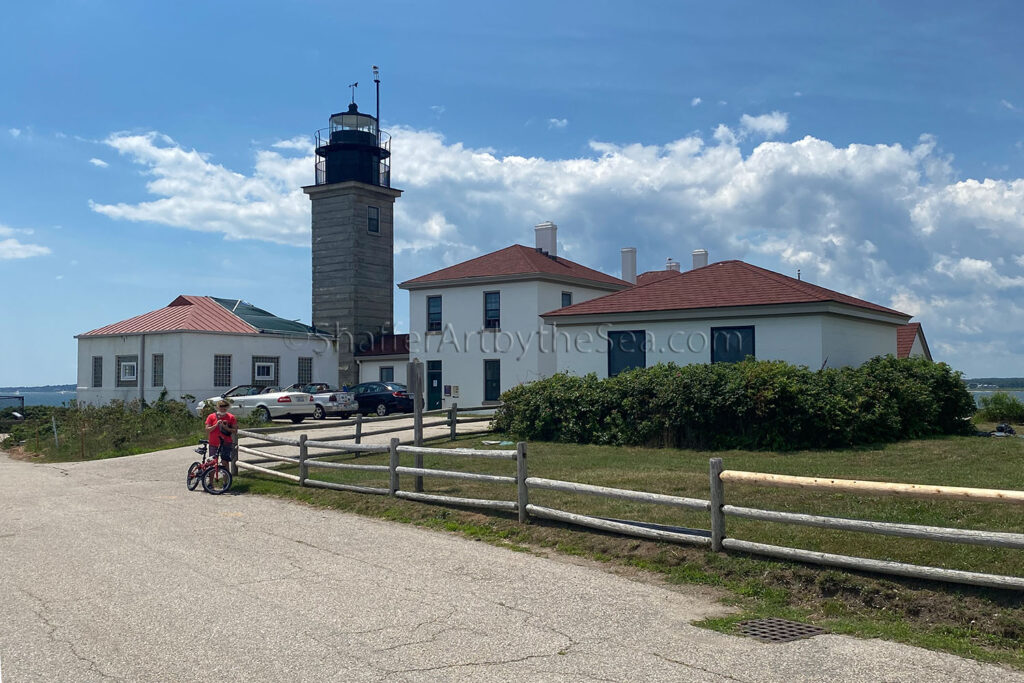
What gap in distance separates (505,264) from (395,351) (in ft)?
27.4

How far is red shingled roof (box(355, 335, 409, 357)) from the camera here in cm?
4488

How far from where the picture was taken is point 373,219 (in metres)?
47.3

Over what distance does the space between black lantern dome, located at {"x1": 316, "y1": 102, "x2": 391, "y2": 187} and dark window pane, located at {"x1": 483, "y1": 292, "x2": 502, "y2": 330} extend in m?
12.1

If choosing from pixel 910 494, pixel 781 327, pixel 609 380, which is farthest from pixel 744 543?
pixel 781 327

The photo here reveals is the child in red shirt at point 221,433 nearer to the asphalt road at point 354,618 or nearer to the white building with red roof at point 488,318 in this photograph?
the asphalt road at point 354,618

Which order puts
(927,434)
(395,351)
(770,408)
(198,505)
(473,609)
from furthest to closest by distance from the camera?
(395,351)
(927,434)
(770,408)
(198,505)
(473,609)

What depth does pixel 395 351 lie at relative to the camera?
4469cm

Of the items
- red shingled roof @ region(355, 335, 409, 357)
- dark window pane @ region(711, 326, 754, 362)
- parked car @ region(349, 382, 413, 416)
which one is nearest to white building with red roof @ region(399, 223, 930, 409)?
dark window pane @ region(711, 326, 754, 362)

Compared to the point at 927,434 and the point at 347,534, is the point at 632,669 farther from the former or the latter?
the point at 927,434

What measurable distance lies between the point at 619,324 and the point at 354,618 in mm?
21697

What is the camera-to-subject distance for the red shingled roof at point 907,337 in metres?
36.4

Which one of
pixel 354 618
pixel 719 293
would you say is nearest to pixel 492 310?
pixel 719 293

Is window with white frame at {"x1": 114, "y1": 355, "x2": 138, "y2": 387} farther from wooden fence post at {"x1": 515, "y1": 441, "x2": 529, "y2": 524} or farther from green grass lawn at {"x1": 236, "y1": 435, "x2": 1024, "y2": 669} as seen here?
wooden fence post at {"x1": 515, "y1": 441, "x2": 529, "y2": 524}

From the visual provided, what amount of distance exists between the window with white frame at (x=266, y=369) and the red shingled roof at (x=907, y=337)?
1114 inches
